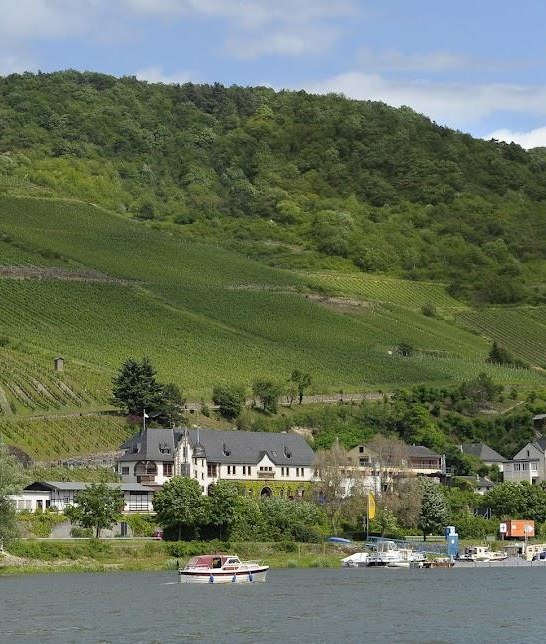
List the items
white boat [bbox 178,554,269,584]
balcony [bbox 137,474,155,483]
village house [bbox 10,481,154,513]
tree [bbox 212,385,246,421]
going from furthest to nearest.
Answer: tree [bbox 212,385,246,421] → balcony [bbox 137,474,155,483] → village house [bbox 10,481,154,513] → white boat [bbox 178,554,269,584]

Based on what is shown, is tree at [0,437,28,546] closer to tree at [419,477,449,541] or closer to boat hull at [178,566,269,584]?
boat hull at [178,566,269,584]

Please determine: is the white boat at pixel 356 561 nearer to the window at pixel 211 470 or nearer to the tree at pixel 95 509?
the tree at pixel 95 509

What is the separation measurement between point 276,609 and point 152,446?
47.0 meters

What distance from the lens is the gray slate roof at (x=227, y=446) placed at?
11175cm

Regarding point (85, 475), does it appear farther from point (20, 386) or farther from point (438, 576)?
point (438, 576)

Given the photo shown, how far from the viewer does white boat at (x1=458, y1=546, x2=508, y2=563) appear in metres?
96.4

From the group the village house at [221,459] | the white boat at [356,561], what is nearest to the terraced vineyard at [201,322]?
the village house at [221,459]

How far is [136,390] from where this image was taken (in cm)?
12106

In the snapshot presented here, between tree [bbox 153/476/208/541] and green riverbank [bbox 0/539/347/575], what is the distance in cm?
174

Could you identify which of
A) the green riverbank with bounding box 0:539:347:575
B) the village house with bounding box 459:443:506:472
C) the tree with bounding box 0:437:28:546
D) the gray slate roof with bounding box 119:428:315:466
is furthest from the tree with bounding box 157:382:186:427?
the tree with bounding box 0:437:28:546

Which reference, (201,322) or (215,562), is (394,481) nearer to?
(215,562)

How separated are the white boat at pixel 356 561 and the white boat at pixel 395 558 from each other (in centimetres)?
26

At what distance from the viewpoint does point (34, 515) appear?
9444cm

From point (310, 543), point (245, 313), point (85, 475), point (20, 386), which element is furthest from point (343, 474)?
point (245, 313)
